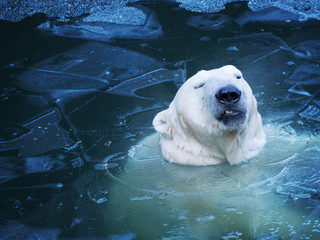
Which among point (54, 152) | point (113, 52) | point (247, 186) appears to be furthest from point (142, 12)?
point (247, 186)

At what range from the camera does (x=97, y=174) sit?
13.7ft

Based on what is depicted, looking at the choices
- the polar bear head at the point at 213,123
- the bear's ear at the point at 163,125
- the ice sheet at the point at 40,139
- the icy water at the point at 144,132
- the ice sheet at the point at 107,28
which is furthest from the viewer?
the ice sheet at the point at 107,28

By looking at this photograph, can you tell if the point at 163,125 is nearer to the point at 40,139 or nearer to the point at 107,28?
the point at 40,139

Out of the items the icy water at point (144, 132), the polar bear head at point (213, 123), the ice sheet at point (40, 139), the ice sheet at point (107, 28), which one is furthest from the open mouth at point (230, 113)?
the ice sheet at point (107, 28)

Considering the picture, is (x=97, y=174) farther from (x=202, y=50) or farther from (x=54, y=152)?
(x=202, y=50)

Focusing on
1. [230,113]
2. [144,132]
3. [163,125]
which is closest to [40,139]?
[144,132]

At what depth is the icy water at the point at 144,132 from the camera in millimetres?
3465

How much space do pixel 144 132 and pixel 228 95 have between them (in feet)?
4.69

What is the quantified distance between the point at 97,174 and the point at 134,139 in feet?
2.19

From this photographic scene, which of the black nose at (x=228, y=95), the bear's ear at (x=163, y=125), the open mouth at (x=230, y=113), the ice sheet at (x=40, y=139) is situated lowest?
the ice sheet at (x=40, y=139)

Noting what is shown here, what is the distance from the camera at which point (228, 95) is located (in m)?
3.56

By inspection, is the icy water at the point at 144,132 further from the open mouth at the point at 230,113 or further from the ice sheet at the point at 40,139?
the open mouth at the point at 230,113

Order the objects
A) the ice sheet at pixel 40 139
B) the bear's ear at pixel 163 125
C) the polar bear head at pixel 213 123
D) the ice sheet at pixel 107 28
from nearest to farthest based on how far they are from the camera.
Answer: the polar bear head at pixel 213 123 < the bear's ear at pixel 163 125 < the ice sheet at pixel 40 139 < the ice sheet at pixel 107 28

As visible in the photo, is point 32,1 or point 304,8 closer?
point 304,8
